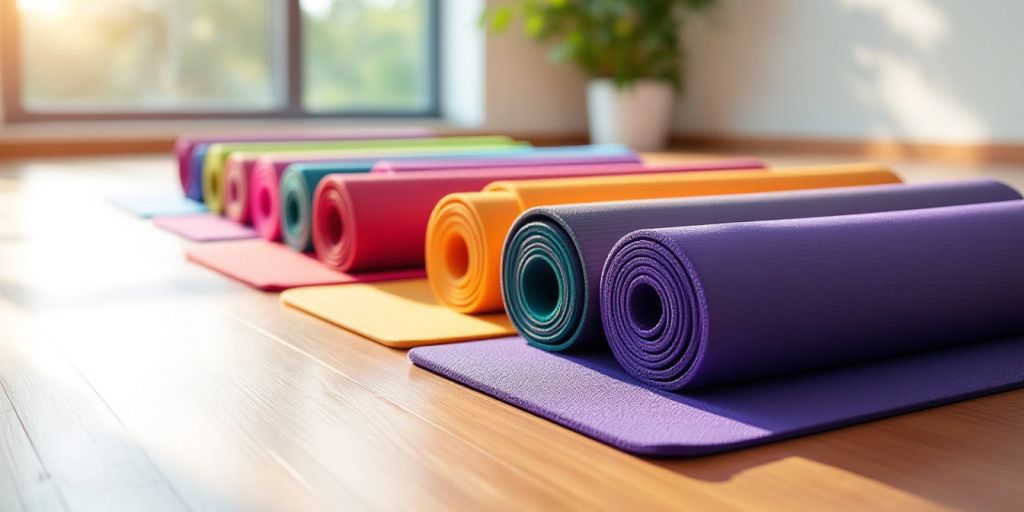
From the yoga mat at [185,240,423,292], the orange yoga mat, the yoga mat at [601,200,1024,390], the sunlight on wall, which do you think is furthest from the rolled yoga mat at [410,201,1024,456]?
the sunlight on wall

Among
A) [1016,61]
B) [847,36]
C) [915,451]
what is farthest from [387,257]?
[847,36]

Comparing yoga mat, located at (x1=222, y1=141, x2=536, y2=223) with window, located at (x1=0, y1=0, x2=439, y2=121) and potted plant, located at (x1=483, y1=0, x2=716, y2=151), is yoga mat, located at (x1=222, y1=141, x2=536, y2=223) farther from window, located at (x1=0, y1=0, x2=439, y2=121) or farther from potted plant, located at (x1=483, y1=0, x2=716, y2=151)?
potted plant, located at (x1=483, y1=0, x2=716, y2=151)

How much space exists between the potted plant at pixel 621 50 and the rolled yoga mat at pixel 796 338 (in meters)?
4.73

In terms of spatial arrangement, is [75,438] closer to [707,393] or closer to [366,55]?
[707,393]

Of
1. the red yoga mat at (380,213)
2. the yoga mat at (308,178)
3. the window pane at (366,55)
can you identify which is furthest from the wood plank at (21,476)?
the window pane at (366,55)

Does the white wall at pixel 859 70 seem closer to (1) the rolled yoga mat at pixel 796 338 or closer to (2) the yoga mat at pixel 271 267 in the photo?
(2) the yoga mat at pixel 271 267

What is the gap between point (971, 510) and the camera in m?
0.96

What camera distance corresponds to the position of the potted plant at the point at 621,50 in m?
6.20

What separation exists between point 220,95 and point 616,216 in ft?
16.2

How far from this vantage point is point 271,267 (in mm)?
2205

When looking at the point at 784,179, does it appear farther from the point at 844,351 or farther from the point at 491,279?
the point at 844,351

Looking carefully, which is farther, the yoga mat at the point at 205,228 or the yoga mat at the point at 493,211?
the yoga mat at the point at 205,228

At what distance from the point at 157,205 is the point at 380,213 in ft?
4.55

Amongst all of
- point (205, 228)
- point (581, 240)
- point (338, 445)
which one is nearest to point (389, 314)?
point (581, 240)
